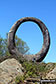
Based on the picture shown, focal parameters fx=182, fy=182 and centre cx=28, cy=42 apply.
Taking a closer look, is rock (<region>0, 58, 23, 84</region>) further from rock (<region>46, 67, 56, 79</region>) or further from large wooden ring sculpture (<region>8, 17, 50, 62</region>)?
large wooden ring sculpture (<region>8, 17, 50, 62</region>)

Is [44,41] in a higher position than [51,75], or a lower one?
higher

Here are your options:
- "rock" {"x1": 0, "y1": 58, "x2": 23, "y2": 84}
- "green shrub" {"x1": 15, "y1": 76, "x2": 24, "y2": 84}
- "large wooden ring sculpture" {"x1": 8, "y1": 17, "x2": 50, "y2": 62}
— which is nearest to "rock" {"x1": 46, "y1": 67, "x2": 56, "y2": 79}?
"green shrub" {"x1": 15, "y1": 76, "x2": 24, "y2": 84}

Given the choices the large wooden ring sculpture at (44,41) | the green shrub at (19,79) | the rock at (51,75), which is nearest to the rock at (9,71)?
the green shrub at (19,79)

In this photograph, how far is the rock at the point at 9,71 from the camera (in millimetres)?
7355

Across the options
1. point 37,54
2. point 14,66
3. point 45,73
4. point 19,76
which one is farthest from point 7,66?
point 37,54

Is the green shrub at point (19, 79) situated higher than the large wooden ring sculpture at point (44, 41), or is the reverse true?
the large wooden ring sculpture at point (44, 41)

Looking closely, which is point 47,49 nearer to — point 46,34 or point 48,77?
point 46,34

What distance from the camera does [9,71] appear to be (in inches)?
309

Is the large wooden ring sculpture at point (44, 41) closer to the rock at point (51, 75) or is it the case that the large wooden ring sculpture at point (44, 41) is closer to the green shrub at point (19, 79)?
the rock at point (51, 75)

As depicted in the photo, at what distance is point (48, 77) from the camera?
7332mm

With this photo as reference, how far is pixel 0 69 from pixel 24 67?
1.13 meters

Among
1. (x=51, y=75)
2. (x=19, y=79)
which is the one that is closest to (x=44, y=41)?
(x=51, y=75)

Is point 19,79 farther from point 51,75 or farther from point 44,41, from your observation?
point 44,41

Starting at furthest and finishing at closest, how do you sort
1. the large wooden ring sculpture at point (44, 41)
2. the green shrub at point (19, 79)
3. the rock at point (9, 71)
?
the large wooden ring sculpture at point (44, 41)
the rock at point (9, 71)
the green shrub at point (19, 79)
